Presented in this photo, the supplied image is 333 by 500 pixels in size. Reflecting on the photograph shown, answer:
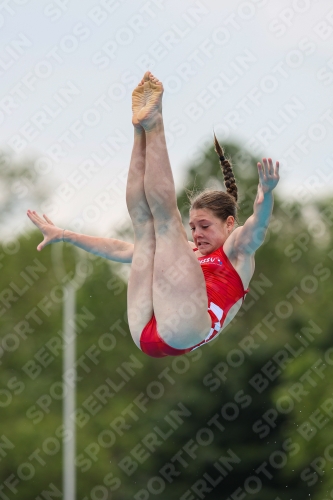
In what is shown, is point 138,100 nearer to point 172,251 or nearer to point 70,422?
point 172,251

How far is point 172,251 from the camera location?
6.24 meters

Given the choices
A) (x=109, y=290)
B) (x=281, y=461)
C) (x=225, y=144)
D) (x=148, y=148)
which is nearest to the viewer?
(x=148, y=148)

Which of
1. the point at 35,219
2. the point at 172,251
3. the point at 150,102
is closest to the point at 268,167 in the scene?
the point at 172,251

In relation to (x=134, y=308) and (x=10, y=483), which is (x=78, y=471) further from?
(x=134, y=308)

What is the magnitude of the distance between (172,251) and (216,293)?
63 cm

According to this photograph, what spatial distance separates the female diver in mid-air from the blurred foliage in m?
10.6

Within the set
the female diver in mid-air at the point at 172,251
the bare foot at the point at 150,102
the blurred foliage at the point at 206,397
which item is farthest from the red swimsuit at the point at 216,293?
the blurred foliage at the point at 206,397

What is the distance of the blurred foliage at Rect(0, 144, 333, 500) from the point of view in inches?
723

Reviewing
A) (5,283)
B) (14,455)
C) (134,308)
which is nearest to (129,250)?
(134,308)

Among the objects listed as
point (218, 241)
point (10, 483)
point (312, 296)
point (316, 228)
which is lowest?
point (10, 483)

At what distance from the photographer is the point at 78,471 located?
19.4 m

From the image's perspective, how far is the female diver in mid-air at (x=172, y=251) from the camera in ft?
20.5

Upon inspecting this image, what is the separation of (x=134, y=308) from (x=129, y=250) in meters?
0.71

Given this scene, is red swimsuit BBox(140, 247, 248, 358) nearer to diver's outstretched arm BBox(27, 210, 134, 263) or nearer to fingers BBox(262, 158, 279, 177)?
diver's outstretched arm BBox(27, 210, 134, 263)
